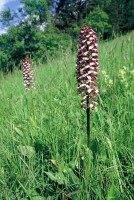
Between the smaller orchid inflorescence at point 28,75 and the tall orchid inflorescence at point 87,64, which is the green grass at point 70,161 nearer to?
the tall orchid inflorescence at point 87,64

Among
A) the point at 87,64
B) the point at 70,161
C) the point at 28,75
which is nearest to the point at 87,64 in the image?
the point at 87,64

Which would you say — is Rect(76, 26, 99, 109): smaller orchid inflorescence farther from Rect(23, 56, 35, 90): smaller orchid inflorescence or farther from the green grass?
Rect(23, 56, 35, 90): smaller orchid inflorescence

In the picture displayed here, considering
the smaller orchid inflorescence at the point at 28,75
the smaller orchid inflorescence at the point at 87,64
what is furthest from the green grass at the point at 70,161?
the smaller orchid inflorescence at the point at 28,75

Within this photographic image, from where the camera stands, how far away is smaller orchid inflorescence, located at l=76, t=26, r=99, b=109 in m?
1.83

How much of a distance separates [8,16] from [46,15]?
3.99 meters

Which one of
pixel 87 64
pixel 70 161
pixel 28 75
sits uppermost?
pixel 87 64

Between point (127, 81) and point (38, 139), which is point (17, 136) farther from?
point (127, 81)

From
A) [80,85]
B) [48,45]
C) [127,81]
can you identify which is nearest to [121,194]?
[80,85]

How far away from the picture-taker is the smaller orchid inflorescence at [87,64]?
183 centimetres

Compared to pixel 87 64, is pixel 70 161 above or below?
below

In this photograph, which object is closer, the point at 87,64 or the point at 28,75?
the point at 87,64

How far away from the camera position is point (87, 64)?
1.85 m

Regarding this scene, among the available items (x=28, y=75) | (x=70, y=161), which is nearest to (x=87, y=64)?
(x=70, y=161)

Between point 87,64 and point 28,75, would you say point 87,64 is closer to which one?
point 87,64
